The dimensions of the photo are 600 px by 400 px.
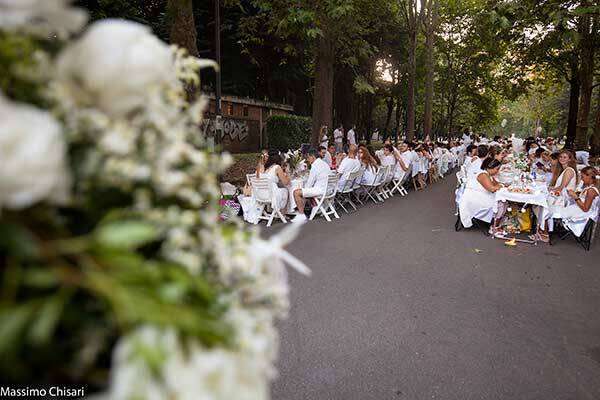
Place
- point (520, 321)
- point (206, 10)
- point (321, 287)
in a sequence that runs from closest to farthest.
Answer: point (520, 321) → point (321, 287) → point (206, 10)

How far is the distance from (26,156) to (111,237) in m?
0.19

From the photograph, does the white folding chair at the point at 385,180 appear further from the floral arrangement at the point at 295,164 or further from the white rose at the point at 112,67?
the white rose at the point at 112,67

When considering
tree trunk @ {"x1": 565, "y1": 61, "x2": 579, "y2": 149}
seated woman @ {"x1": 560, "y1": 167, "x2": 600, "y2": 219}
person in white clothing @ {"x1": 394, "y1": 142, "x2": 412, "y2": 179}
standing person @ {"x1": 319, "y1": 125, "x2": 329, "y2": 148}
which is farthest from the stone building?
seated woman @ {"x1": 560, "y1": 167, "x2": 600, "y2": 219}

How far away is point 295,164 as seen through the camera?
40.3ft

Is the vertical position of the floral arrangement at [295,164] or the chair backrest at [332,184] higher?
the floral arrangement at [295,164]

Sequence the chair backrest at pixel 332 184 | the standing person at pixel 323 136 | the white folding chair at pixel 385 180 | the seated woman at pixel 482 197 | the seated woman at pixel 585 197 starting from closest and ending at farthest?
the seated woman at pixel 585 197 → the seated woman at pixel 482 197 → the chair backrest at pixel 332 184 → the white folding chair at pixel 385 180 → the standing person at pixel 323 136

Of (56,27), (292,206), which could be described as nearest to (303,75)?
(292,206)

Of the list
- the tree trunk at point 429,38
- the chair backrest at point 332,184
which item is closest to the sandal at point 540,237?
the chair backrest at point 332,184

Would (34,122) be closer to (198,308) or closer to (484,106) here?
(198,308)

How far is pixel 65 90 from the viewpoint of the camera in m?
0.92

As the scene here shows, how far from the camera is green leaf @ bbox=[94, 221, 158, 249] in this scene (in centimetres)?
83

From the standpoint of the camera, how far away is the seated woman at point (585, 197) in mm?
7922

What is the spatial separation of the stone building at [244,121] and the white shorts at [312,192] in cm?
1272

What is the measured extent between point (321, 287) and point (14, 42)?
493 cm
